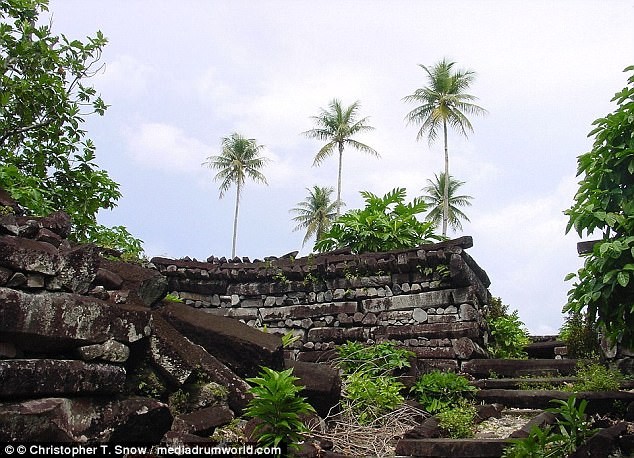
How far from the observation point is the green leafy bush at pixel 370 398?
7086 millimetres

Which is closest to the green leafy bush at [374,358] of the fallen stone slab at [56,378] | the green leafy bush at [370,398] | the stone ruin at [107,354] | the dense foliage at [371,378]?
the dense foliage at [371,378]

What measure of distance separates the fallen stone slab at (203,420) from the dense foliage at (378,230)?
585cm

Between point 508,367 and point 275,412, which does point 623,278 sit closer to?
point 275,412

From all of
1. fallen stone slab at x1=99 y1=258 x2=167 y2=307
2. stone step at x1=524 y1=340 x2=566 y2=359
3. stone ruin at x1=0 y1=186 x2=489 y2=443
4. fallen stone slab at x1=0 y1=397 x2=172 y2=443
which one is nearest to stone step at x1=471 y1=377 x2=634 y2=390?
stone ruin at x1=0 y1=186 x2=489 y2=443

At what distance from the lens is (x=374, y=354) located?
344 inches

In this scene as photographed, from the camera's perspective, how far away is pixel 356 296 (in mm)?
10094

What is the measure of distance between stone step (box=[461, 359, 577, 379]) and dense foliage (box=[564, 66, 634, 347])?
7.85 ft

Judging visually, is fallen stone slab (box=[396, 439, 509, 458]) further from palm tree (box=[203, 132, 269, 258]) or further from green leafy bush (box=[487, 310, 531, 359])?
palm tree (box=[203, 132, 269, 258])

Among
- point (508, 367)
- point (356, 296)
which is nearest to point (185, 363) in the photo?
point (356, 296)

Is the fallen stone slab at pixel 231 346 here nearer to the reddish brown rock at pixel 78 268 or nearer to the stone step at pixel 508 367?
the reddish brown rock at pixel 78 268

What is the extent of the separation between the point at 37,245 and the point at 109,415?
1.53 m

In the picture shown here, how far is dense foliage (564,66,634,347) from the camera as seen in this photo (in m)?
5.62

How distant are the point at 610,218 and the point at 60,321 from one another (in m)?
5.25

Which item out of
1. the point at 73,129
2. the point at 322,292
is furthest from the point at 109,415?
the point at 73,129
